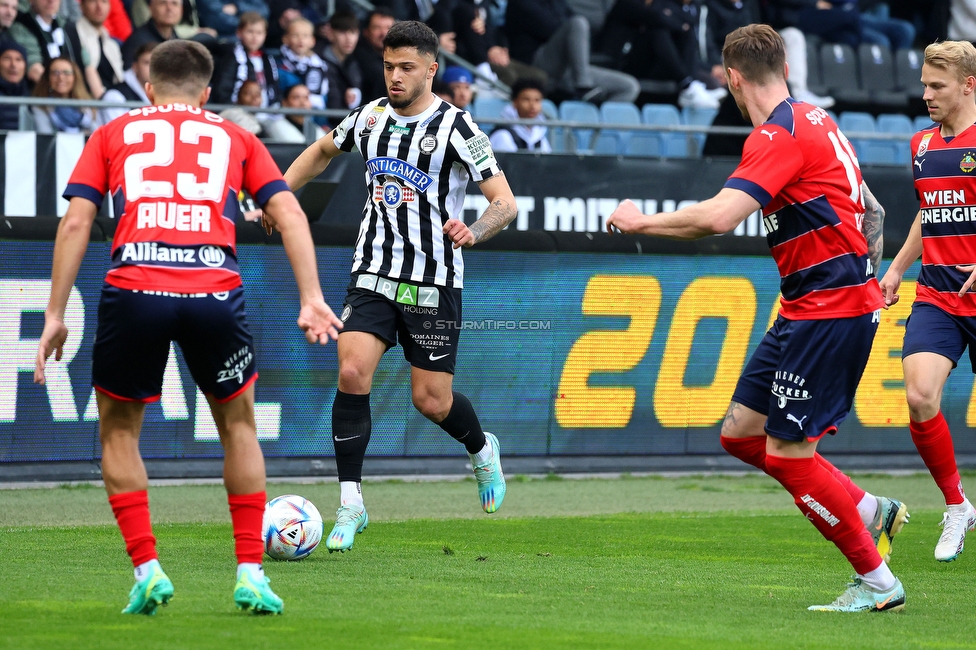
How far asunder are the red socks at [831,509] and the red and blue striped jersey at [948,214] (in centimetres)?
232

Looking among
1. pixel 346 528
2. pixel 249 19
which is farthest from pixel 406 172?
pixel 249 19

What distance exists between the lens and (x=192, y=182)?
15.8ft

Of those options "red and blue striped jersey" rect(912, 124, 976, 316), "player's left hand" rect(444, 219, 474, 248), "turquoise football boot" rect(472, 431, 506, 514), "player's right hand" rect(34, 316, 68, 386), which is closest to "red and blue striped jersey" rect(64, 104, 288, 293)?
→ "player's right hand" rect(34, 316, 68, 386)

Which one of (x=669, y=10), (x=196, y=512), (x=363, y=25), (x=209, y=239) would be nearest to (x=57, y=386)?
(x=196, y=512)

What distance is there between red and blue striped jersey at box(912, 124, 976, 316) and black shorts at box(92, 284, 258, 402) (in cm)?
420

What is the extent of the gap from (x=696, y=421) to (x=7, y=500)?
5.42 metres

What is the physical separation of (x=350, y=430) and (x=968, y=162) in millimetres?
3584

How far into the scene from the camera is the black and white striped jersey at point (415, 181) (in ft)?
23.6

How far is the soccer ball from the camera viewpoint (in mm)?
6574

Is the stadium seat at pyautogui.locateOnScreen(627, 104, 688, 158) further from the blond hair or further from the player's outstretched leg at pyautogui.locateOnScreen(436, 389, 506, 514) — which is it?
the player's outstretched leg at pyautogui.locateOnScreen(436, 389, 506, 514)

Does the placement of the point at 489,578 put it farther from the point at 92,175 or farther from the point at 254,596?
the point at 92,175

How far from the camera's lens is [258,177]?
5.00m

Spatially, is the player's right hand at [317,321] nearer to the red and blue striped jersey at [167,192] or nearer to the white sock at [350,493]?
the red and blue striped jersey at [167,192]

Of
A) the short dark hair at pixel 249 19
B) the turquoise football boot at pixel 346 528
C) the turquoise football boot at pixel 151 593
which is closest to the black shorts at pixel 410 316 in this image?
the turquoise football boot at pixel 346 528
